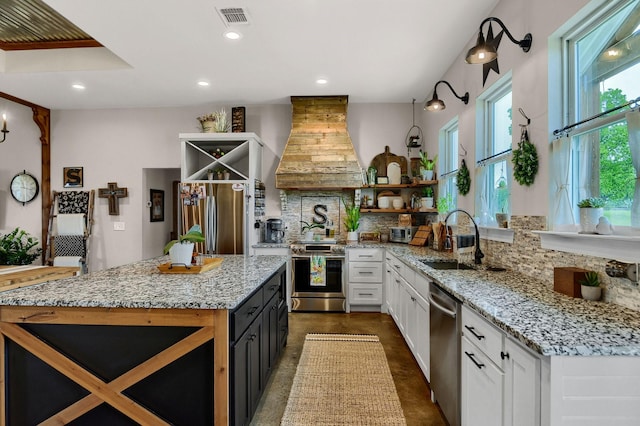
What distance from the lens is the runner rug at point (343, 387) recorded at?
2.19 metres

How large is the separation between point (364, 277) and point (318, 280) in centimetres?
60

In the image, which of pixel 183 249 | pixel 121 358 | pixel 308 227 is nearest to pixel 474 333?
pixel 121 358

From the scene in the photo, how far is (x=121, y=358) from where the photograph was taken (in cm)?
168

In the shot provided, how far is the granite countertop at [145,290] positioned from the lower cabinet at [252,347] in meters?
0.12

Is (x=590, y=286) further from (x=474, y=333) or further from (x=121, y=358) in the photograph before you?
(x=121, y=358)

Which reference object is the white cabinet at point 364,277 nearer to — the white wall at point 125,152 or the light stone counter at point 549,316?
the white wall at point 125,152

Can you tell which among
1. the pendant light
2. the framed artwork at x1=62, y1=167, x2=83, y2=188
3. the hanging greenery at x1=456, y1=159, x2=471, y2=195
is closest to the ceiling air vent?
the hanging greenery at x1=456, y1=159, x2=471, y2=195

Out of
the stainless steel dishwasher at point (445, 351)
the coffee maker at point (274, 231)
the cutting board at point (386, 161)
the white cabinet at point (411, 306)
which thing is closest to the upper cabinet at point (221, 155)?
the coffee maker at point (274, 231)

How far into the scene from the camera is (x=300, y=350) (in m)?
3.24

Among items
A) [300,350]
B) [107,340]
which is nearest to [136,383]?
[107,340]

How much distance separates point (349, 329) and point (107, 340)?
8.73 ft

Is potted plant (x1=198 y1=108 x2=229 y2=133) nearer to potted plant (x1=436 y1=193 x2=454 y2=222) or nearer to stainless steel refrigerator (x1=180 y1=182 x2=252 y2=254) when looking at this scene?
stainless steel refrigerator (x1=180 y1=182 x2=252 y2=254)

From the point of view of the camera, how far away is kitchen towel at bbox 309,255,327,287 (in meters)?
4.34

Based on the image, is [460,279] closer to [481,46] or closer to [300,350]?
[481,46]
